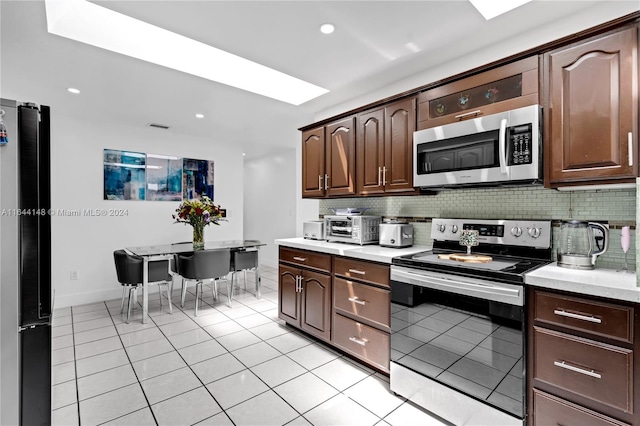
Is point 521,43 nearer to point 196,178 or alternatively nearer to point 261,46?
point 261,46

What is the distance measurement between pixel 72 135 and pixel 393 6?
445 cm

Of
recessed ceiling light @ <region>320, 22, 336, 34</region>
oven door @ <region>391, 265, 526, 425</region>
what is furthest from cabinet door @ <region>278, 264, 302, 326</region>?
recessed ceiling light @ <region>320, 22, 336, 34</region>

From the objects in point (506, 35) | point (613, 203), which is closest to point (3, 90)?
point (506, 35)

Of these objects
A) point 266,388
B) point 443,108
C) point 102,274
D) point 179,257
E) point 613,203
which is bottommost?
point 266,388

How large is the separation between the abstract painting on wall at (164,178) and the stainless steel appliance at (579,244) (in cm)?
501

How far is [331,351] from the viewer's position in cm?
283

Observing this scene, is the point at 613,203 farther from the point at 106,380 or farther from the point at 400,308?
the point at 106,380

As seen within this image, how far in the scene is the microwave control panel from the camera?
187cm

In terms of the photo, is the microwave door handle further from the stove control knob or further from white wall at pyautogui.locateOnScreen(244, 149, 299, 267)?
white wall at pyautogui.locateOnScreen(244, 149, 299, 267)

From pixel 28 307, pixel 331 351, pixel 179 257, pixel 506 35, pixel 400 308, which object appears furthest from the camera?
pixel 179 257

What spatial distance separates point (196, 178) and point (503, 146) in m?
4.73

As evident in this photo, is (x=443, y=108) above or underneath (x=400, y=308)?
above

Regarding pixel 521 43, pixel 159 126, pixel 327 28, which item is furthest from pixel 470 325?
pixel 159 126

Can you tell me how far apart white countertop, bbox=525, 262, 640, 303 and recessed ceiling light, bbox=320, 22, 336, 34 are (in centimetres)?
197
